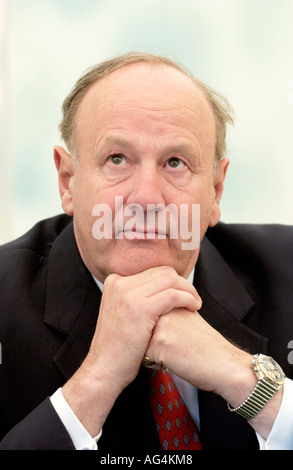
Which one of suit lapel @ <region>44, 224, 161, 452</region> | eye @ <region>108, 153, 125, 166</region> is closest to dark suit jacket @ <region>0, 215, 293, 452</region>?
suit lapel @ <region>44, 224, 161, 452</region>

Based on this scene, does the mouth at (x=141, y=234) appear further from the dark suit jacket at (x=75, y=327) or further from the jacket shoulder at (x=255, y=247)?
the jacket shoulder at (x=255, y=247)

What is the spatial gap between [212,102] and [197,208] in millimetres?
411

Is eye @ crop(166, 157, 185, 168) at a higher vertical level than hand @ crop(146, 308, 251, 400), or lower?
higher

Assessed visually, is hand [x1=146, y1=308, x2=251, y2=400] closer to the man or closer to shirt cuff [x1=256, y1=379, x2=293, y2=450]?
the man

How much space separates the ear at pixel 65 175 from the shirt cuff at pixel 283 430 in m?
0.91

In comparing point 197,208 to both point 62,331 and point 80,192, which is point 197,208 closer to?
point 80,192

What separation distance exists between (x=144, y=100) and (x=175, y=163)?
21 centimetres

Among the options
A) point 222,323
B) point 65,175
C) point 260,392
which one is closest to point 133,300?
point 260,392

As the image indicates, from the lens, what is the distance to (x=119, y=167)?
1.74 metres

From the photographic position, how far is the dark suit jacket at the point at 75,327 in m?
1.71

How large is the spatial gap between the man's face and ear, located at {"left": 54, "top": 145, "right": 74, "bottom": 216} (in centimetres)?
6

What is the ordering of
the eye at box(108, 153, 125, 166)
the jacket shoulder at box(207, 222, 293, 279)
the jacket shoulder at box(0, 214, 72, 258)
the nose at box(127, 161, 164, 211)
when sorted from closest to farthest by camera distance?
the nose at box(127, 161, 164, 211), the eye at box(108, 153, 125, 166), the jacket shoulder at box(0, 214, 72, 258), the jacket shoulder at box(207, 222, 293, 279)

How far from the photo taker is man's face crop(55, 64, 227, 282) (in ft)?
5.58
